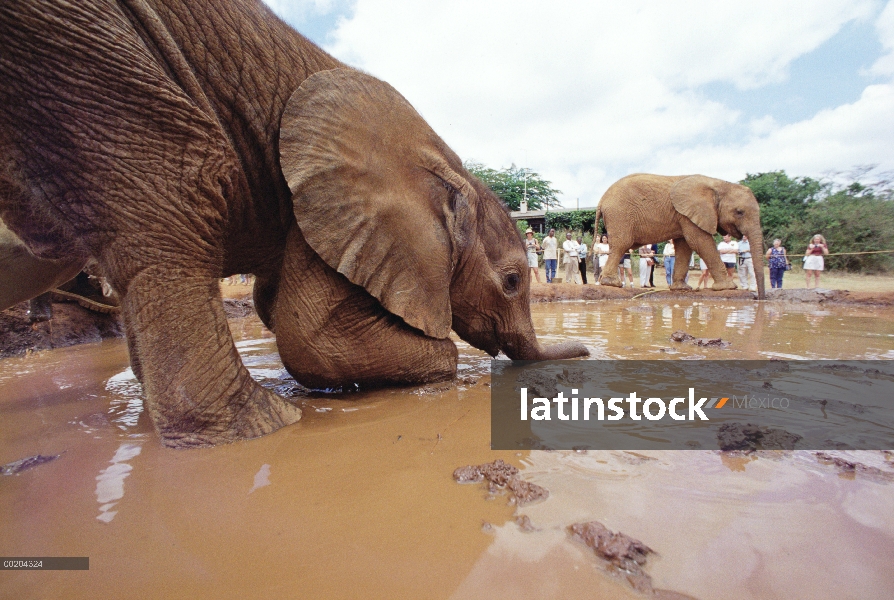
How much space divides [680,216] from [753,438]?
12.8 metres

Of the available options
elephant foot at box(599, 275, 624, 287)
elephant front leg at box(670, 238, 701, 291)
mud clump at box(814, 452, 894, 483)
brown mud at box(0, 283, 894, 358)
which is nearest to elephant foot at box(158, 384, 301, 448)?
mud clump at box(814, 452, 894, 483)

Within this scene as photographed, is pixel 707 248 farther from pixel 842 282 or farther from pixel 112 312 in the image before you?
pixel 112 312

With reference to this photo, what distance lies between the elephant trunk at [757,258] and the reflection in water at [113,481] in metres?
12.8

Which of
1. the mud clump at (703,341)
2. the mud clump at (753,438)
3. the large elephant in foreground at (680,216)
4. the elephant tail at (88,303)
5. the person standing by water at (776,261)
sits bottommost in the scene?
the mud clump at (753,438)

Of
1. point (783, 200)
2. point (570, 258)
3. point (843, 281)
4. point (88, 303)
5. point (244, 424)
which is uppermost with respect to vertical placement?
point (783, 200)

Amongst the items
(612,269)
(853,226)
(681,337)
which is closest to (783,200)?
(853,226)

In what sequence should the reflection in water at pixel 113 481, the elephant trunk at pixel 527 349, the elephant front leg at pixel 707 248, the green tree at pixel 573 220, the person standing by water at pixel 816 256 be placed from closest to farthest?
the reflection in water at pixel 113 481 < the elephant trunk at pixel 527 349 < the person standing by water at pixel 816 256 < the elephant front leg at pixel 707 248 < the green tree at pixel 573 220

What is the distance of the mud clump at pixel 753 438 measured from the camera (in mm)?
2225

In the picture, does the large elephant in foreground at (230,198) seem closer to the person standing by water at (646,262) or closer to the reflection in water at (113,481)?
the reflection in water at (113,481)

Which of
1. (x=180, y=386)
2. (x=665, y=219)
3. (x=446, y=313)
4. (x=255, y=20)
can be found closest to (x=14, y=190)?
(x=180, y=386)

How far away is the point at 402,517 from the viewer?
1693mm

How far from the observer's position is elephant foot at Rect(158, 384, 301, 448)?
7.79 ft

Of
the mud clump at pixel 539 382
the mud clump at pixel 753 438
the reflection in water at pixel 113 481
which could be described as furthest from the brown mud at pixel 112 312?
the reflection in water at pixel 113 481

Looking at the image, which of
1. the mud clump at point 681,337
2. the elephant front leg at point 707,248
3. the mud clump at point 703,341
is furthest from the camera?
the elephant front leg at point 707,248
